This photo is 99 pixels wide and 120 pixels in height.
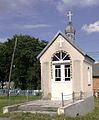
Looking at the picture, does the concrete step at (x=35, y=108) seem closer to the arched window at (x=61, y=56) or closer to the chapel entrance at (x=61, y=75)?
the chapel entrance at (x=61, y=75)

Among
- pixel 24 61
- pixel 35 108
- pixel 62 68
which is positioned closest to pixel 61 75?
pixel 62 68

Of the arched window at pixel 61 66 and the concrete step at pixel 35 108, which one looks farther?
the arched window at pixel 61 66

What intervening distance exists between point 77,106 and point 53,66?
6.01m

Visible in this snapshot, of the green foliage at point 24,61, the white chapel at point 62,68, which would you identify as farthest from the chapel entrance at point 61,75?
the green foliage at point 24,61

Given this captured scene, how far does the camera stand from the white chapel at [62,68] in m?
28.7

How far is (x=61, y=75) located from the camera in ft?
95.6

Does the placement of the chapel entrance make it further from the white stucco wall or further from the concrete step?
the concrete step

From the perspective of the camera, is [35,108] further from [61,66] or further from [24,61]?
[24,61]

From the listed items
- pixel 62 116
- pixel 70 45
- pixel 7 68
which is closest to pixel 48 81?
pixel 70 45

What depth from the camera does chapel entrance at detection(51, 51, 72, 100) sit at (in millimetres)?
29094

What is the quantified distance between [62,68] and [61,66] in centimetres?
19

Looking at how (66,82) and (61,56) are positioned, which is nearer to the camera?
(66,82)

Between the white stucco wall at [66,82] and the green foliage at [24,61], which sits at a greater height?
the green foliage at [24,61]

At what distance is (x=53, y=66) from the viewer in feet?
96.7
